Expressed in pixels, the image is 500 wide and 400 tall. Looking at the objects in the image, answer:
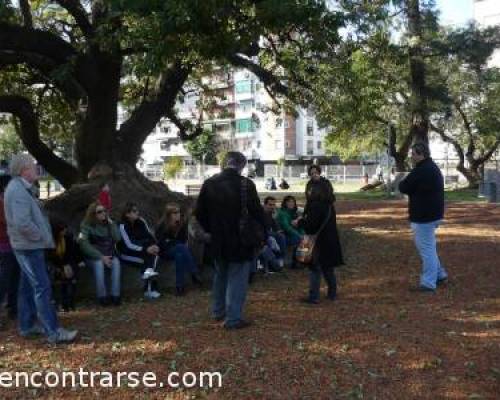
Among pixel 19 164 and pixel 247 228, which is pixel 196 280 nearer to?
pixel 247 228

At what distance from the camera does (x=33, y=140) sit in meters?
16.5

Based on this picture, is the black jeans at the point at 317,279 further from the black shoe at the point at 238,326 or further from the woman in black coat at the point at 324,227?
the black shoe at the point at 238,326

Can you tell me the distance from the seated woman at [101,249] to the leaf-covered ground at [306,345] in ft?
1.25

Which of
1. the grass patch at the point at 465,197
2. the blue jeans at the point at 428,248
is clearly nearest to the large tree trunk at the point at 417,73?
the grass patch at the point at 465,197

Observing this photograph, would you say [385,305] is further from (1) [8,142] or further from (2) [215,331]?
(1) [8,142]

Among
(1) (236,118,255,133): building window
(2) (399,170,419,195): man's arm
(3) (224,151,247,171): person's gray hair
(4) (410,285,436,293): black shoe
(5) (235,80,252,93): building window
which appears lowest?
(4) (410,285,436,293): black shoe

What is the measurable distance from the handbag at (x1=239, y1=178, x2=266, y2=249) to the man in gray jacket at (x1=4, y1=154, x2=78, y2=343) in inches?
74.1

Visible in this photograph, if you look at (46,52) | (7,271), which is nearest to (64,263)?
(7,271)

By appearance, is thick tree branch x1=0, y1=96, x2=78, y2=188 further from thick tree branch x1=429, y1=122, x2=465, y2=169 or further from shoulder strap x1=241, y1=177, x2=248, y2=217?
thick tree branch x1=429, y1=122, x2=465, y2=169

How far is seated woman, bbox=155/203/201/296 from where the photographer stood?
8.88 metres

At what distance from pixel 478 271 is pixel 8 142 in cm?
6725

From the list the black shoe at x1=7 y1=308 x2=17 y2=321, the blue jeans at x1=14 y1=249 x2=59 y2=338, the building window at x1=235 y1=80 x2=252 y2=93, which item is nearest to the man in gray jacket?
the blue jeans at x1=14 y1=249 x2=59 y2=338

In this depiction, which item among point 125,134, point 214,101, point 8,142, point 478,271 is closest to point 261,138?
point 8,142

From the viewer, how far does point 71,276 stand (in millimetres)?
7785
